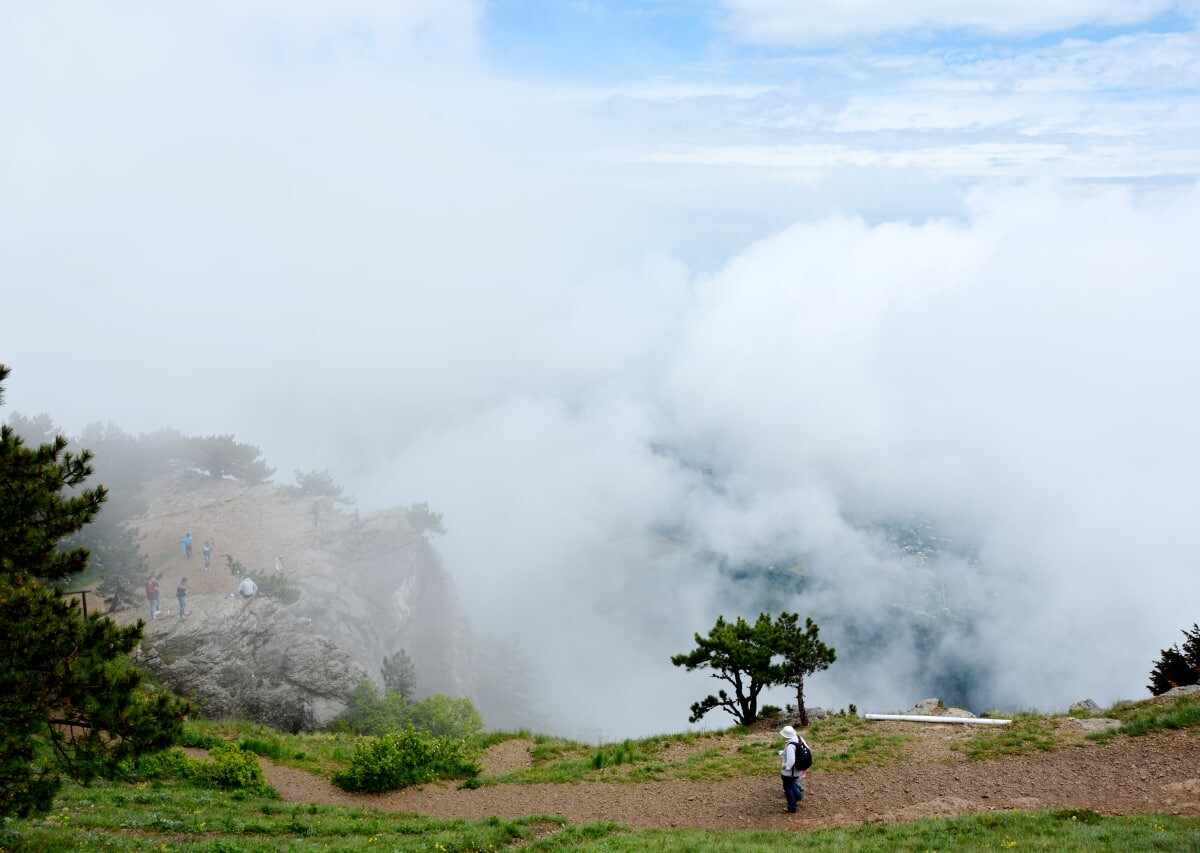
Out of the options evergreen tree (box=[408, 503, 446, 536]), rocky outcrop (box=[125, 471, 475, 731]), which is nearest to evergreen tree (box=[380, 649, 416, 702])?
rocky outcrop (box=[125, 471, 475, 731])

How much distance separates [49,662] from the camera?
1098 centimetres

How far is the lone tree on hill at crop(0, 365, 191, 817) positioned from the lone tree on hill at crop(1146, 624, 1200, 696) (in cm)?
2879

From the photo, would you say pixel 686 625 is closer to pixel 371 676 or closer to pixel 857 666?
pixel 857 666

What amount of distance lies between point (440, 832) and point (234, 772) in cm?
716

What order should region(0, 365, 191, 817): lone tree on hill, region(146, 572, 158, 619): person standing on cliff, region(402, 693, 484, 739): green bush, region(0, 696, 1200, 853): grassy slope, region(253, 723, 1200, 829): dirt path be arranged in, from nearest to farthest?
region(0, 365, 191, 817): lone tree on hill → region(0, 696, 1200, 853): grassy slope → region(253, 723, 1200, 829): dirt path → region(402, 693, 484, 739): green bush → region(146, 572, 158, 619): person standing on cliff

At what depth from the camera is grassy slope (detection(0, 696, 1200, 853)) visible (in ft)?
44.0

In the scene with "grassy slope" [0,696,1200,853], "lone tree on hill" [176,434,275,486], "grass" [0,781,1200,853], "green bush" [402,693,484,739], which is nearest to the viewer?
"grass" [0,781,1200,853]

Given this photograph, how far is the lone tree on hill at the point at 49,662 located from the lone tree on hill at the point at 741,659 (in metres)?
18.1

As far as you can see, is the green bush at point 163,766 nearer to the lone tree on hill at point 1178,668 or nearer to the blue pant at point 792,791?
the blue pant at point 792,791

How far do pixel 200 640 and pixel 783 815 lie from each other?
1151 inches

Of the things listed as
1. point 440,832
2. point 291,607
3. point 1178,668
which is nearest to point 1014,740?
point 1178,668

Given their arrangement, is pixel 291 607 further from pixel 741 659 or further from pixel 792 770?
pixel 792 770

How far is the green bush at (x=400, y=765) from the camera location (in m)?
21.6

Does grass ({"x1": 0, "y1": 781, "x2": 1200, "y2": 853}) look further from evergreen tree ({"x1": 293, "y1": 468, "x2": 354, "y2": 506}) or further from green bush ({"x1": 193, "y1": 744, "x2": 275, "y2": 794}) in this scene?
evergreen tree ({"x1": 293, "y1": 468, "x2": 354, "y2": 506})
